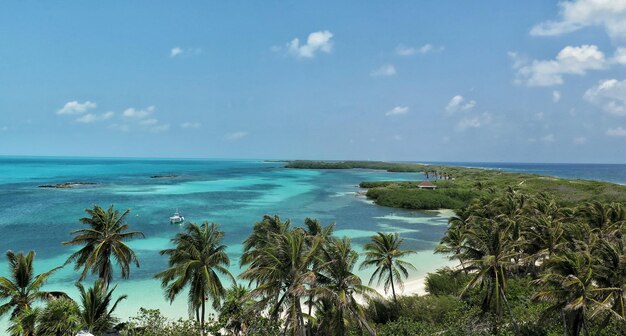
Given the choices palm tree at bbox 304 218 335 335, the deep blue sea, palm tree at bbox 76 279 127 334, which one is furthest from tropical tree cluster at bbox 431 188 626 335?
palm tree at bbox 76 279 127 334

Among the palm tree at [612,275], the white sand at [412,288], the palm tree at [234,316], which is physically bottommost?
the white sand at [412,288]

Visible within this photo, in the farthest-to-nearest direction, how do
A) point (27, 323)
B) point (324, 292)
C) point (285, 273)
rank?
point (285, 273), point (324, 292), point (27, 323)

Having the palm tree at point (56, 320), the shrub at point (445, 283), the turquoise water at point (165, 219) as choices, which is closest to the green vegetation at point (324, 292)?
the palm tree at point (56, 320)

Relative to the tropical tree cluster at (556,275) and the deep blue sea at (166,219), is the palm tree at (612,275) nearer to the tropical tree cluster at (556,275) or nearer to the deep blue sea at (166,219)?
the tropical tree cluster at (556,275)

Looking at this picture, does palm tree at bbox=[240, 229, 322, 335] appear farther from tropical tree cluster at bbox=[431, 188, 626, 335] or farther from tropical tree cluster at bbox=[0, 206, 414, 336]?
tropical tree cluster at bbox=[431, 188, 626, 335]

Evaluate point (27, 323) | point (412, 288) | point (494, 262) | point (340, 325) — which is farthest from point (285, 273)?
point (412, 288)

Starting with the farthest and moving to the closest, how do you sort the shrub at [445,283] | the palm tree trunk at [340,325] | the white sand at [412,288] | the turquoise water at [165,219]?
the turquoise water at [165,219] → the white sand at [412,288] → the shrub at [445,283] → the palm tree trunk at [340,325]

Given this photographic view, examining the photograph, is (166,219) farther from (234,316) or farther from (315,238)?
(315,238)

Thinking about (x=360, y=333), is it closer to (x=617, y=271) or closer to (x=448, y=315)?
(x=448, y=315)

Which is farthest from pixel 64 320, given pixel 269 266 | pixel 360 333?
pixel 360 333

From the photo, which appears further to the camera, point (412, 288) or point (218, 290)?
point (412, 288)
